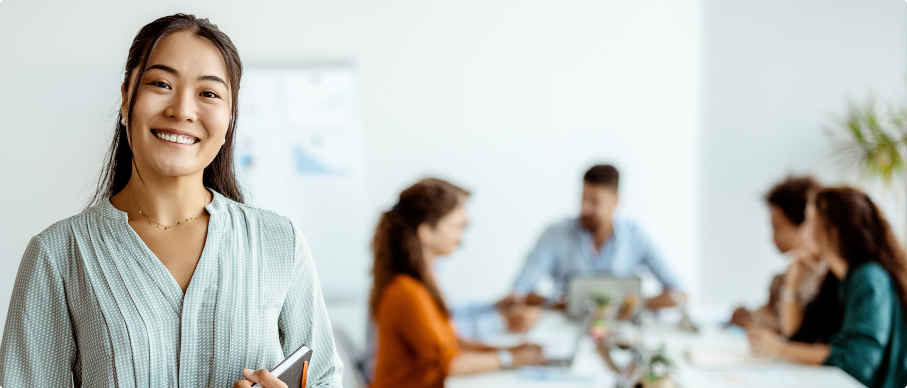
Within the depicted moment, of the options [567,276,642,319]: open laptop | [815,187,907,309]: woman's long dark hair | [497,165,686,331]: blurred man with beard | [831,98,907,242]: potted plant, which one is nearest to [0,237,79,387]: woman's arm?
[567,276,642,319]: open laptop

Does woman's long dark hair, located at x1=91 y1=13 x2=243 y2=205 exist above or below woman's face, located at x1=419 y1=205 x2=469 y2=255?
above

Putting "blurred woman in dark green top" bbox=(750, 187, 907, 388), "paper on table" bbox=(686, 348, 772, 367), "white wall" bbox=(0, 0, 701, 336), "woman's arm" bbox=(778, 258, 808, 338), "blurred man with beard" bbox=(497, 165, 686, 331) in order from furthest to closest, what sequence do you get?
"white wall" bbox=(0, 0, 701, 336), "blurred man with beard" bbox=(497, 165, 686, 331), "woman's arm" bbox=(778, 258, 808, 338), "paper on table" bbox=(686, 348, 772, 367), "blurred woman in dark green top" bbox=(750, 187, 907, 388)

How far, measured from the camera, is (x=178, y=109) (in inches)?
41.1

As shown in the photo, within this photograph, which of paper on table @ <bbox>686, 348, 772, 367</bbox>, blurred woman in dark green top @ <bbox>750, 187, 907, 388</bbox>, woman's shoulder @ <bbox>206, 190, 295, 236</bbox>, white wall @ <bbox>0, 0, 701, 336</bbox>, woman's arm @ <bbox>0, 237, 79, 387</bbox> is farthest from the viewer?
white wall @ <bbox>0, 0, 701, 336</bbox>

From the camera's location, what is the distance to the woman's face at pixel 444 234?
8.00 feet

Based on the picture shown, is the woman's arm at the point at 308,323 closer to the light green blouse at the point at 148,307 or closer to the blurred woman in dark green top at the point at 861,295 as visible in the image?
the light green blouse at the point at 148,307

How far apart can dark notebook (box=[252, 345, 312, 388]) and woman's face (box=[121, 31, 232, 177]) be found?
38 cm

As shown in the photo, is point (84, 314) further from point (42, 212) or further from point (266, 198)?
point (266, 198)

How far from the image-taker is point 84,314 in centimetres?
104

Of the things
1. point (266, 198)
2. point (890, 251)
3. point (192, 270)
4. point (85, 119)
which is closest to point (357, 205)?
point (266, 198)

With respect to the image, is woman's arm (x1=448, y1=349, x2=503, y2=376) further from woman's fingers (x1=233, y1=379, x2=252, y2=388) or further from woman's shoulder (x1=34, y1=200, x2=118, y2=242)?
woman's shoulder (x1=34, y1=200, x2=118, y2=242)

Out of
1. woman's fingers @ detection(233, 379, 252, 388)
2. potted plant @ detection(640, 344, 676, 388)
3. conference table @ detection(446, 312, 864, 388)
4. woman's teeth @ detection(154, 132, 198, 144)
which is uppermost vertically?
woman's teeth @ detection(154, 132, 198, 144)

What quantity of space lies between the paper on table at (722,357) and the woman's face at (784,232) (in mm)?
770

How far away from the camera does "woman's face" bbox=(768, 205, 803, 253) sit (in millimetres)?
3012
